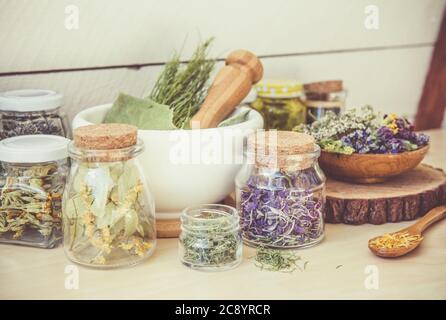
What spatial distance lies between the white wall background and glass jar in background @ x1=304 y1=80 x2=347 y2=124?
0.35 feet

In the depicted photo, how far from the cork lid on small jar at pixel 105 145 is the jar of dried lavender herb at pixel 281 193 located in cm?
18

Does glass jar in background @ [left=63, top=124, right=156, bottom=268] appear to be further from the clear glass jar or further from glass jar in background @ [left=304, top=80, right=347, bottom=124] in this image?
glass jar in background @ [left=304, top=80, right=347, bottom=124]

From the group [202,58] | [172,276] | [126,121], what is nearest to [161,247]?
[172,276]

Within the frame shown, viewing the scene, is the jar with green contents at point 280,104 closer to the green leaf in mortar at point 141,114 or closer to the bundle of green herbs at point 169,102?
the bundle of green herbs at point 169,102

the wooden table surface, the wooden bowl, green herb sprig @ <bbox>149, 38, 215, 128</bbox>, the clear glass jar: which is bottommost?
the wooden table surface

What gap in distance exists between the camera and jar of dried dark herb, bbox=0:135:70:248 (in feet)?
2.77

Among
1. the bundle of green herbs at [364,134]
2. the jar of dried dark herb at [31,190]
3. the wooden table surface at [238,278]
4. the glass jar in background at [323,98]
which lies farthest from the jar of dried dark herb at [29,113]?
the glass jar in background at [323,98]

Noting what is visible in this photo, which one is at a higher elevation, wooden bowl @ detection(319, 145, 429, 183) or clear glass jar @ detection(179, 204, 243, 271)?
wooden bowl @ detection(319, 145, 429, 183)

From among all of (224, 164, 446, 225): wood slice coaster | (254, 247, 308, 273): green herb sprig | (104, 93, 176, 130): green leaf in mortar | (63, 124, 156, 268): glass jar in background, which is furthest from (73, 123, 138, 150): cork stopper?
(224, 164, 446, 225): wood slice coaster

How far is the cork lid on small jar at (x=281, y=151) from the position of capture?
0.86 meters

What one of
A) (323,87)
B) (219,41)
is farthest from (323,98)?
(219,41)

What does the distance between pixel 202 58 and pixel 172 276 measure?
44 centimetres

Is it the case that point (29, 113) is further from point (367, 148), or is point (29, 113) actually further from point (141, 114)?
point (367, 148)

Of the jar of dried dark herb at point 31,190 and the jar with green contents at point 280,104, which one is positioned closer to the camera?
the jar of dried dark herb at point 31,190
